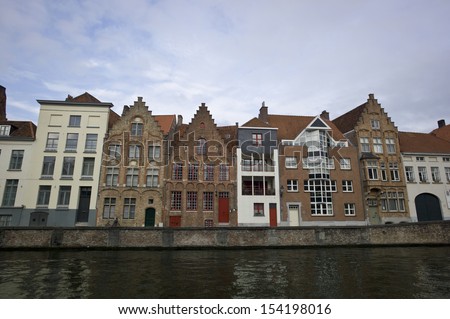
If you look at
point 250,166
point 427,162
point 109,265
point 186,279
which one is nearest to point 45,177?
point 109,265

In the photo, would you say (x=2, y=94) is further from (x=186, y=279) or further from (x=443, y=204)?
(x=443, y=204)

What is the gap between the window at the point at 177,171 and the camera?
31.3 meters

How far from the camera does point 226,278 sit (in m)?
11.6

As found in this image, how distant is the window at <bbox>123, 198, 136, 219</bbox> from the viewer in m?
29.6

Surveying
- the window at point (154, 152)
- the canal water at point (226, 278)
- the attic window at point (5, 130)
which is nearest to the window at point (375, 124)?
the canal water at point (226, 278)

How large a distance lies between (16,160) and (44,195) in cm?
498

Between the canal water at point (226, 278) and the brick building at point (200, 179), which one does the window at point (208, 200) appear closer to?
the brick building at point (200, 179)

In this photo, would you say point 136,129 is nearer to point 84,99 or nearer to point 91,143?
point 91,143

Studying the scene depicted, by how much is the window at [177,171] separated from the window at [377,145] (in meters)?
23.7

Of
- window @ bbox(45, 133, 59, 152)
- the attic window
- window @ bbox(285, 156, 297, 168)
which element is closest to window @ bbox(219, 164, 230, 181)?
window @ bbox(285, 156, 297, 168)

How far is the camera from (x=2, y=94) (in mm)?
34281

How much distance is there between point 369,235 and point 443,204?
53.0 ft

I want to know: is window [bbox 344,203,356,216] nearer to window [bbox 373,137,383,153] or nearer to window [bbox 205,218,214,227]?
window [bbox 373,137,383,153]

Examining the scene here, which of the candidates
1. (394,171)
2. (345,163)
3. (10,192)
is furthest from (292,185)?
(10,192)
